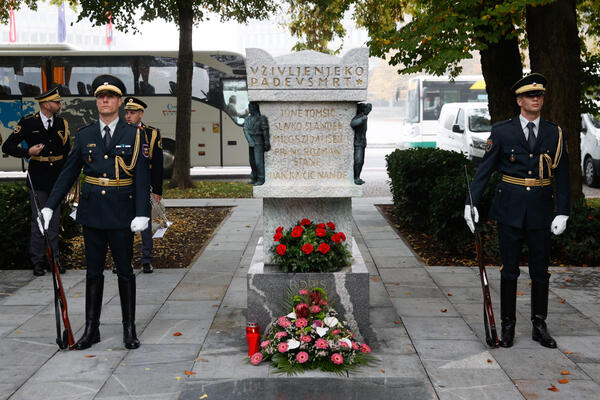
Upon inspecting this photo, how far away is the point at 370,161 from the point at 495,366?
22.0 metres

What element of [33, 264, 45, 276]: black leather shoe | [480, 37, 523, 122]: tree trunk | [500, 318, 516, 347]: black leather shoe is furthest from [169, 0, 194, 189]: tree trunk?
[500, 318, 516, 347]: black leather shoe

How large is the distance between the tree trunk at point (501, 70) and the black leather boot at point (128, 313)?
687 cm

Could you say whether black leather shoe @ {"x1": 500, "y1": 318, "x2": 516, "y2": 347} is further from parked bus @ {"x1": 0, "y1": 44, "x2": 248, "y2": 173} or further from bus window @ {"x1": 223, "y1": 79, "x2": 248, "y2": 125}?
bus window @ {"x1": 223, "y1": 79, "x2": 248, "y2": 125}

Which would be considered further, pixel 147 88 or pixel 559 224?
pixel 147 88

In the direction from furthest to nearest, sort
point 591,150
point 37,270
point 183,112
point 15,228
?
1. point 591,150
2. point 183,112
3. point 15,228
4. point 37,270

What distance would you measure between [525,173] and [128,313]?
328cm

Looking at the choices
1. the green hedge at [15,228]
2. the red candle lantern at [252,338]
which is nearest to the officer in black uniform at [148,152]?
Result: the green hedge at [15,228]

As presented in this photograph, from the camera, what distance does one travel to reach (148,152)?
5301mm

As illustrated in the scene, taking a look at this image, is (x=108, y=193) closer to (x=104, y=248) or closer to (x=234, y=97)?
(x=104, y=248)

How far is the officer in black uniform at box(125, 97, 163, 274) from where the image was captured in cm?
646

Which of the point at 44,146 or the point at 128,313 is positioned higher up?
the point at 44,146

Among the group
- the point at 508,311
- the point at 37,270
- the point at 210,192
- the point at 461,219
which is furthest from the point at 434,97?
the point at 508,311

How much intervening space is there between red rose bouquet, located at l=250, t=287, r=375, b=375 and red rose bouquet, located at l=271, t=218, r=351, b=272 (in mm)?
275

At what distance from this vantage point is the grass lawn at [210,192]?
1535cm
